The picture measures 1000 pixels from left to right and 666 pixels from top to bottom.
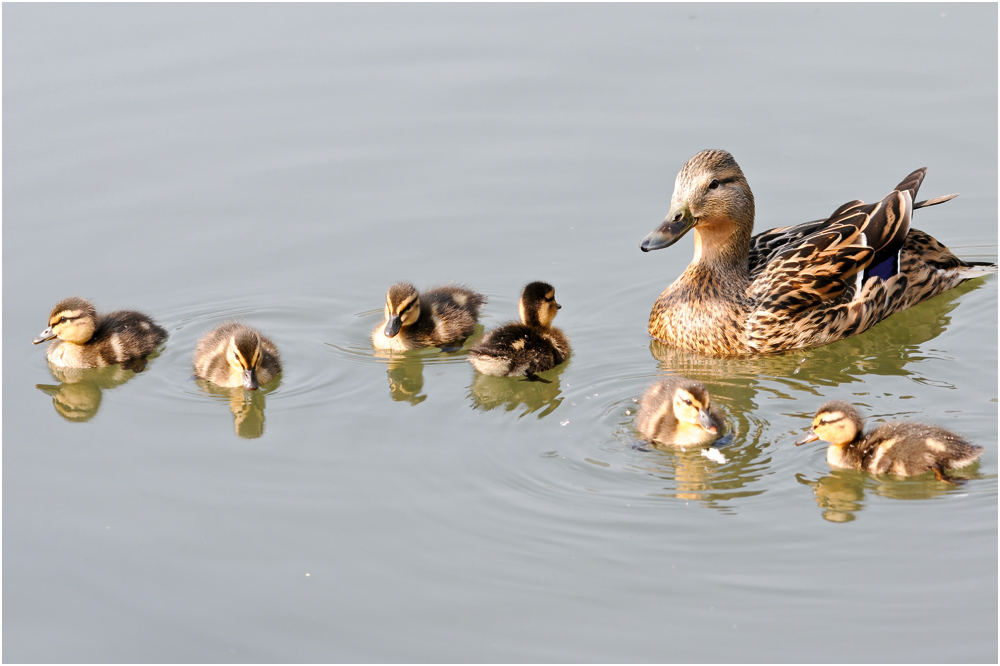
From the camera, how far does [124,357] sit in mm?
6617

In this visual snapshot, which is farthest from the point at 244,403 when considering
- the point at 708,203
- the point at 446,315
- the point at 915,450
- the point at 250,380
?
the point at 915,450

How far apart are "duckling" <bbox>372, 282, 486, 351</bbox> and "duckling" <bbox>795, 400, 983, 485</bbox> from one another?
2153mm

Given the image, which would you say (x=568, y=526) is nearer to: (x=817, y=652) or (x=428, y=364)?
(x=817, y=652)

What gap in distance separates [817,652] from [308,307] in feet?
12.4

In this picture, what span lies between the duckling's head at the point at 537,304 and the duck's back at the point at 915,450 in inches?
72.0

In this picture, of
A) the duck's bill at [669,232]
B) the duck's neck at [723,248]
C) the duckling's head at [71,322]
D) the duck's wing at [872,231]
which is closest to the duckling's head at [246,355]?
the duckling's head at [71,322]

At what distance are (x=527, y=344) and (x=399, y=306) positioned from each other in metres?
0.70

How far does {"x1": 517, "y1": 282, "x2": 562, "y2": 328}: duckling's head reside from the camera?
6.43 m

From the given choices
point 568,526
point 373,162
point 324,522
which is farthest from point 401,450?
point 373,162

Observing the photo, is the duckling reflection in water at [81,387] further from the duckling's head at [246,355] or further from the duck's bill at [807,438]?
the duck's bill at [807,438]

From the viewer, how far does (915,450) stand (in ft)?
16.9

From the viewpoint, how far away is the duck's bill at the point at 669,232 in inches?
260

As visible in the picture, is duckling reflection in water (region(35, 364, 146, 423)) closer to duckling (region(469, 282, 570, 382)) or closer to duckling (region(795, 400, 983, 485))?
duckling (region(469, 282, 570, 382))

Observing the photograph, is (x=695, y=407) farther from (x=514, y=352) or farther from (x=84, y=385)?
(x=84, y=385)
